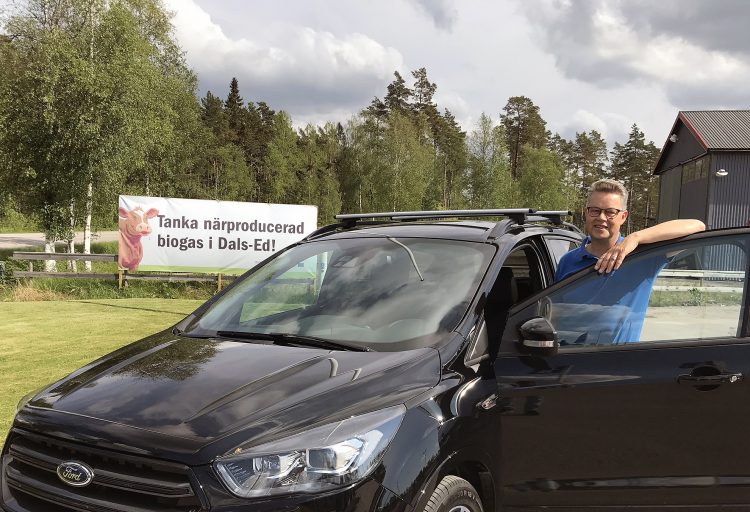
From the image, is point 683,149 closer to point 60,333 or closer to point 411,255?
point 60,333

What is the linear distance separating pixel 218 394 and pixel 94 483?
18.9 inches

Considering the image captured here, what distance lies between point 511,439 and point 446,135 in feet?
223

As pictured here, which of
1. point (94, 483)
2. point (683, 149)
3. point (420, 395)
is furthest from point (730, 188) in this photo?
point (94, 483)

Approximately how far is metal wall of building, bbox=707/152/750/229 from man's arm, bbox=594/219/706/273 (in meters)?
33.6

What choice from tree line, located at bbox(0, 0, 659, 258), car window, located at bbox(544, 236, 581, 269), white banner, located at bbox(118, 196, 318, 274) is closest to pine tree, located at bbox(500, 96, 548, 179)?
tree line, located at bbox(0, 0, 659, 258)

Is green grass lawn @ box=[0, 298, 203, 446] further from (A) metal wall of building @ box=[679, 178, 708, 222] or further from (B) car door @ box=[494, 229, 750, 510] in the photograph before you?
(A) metal wall of building @ box=[679, 178, 708, 222]

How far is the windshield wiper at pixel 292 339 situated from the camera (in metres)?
2.60

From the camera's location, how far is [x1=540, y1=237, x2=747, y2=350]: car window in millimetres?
2820

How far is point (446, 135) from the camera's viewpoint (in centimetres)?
6831

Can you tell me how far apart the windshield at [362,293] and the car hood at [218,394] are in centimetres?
27

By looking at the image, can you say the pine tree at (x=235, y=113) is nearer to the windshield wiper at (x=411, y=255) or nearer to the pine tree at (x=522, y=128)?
the pine tree at (x=522, y=128)

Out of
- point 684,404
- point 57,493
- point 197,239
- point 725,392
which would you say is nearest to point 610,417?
point 684,404

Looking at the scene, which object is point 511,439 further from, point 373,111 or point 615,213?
point 373,111

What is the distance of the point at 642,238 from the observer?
295 cm
